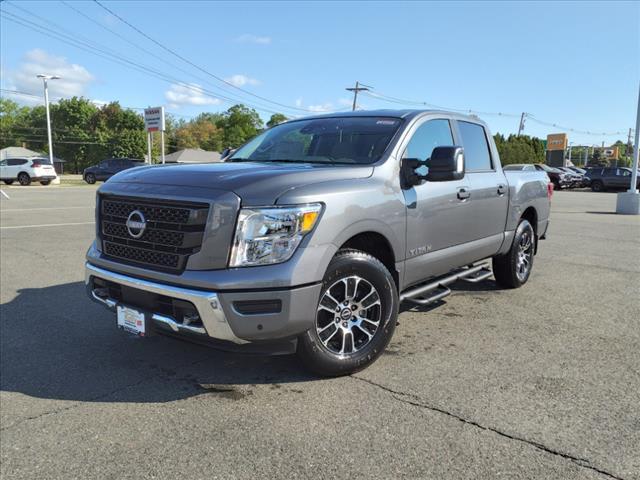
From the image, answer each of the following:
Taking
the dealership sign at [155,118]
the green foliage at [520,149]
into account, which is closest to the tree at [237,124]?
the green foliage at [520,149]

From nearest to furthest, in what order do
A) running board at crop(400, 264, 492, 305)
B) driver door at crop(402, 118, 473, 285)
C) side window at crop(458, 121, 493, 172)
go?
driver door at crop(402, 118, 473, 285) → running board at crop(400, 264, 492, 305) → side window at crop(458, 121, 493, 172)

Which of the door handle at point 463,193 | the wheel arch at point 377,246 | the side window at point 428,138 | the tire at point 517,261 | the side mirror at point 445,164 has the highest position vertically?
the side window at point 428,138

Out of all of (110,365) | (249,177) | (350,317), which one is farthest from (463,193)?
(110,365)

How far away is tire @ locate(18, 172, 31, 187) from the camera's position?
32969mm

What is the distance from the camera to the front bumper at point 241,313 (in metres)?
2.98

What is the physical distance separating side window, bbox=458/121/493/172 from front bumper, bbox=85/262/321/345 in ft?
8.78

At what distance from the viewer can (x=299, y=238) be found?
3.11 metres

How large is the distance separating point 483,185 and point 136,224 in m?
3.33

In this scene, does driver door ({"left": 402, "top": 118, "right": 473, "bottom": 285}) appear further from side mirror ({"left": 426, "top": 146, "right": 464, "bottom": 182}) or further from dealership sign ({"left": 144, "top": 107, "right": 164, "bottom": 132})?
dealership sign ({"left": 144, "top": 107, "right": 164, "bottom": 132})

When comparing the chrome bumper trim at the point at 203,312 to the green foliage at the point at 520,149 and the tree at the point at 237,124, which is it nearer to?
the green foliage at the point at 520,149

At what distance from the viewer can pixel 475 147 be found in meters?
5.34

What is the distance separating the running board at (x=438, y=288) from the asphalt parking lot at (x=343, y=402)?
345 mm

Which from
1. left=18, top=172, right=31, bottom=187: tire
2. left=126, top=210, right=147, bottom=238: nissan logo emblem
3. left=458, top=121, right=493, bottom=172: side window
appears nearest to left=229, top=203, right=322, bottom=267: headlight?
left=126, top=210, right=147, bottom=238: nissan logo emblem

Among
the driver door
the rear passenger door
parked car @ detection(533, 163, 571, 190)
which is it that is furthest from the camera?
parked car @ detection(533, 163, 571, 190)
